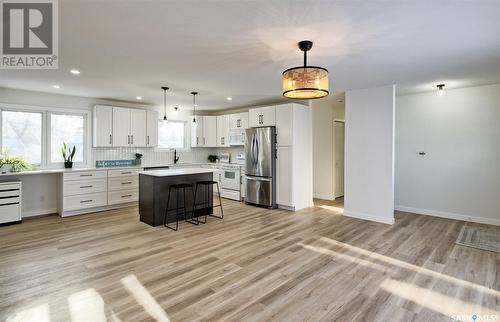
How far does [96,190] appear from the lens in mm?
5500

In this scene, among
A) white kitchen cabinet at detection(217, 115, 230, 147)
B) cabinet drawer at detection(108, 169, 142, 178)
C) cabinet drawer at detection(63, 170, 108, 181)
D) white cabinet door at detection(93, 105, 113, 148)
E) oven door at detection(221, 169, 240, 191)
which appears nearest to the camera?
cabinet drawer at detection(63, 170, 108, 181)

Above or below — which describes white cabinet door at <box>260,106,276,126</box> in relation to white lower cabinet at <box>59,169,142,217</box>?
above

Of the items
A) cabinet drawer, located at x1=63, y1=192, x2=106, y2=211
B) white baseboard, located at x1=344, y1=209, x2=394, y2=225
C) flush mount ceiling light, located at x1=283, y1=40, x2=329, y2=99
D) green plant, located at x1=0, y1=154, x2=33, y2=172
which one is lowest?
white baseboard, located at x1=344, y1=209, x2=394, y2=225

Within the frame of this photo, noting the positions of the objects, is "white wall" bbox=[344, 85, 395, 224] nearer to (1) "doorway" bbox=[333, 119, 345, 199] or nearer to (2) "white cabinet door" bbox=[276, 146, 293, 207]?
(2) "white cabinet door" bbox=[276, 146, 293, 207]

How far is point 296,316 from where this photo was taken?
2141 mm

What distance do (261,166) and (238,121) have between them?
1.67m

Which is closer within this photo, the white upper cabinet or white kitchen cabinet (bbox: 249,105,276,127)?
the white upper cabinet

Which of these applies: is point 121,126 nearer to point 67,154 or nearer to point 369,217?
point 67,154

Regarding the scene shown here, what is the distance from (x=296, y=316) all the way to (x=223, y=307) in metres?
0.63

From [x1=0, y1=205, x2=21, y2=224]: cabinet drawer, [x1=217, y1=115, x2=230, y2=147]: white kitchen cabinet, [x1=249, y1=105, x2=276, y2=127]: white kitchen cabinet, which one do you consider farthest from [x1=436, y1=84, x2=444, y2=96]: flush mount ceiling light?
[x1=0, y1=205, x2=21, y2=224]: cabinet drawer

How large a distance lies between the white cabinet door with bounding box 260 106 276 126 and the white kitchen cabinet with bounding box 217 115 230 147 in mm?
1464

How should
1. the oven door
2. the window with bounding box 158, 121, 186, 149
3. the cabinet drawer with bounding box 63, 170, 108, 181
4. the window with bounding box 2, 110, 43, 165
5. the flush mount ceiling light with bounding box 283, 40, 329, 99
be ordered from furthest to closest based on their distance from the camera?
the window with bounding box 158, 121, 186, 149 → the oven door → the cabinet drawer with bounding box 63, 170, 108, 181 → the window with bounding box 2, 110, 43, 165 → the flush mount ceiling light with bounding box 283, 40, 329, 99

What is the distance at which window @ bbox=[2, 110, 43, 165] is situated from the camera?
199 inches

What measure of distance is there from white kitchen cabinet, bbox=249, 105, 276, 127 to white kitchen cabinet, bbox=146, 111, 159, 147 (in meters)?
2.52
